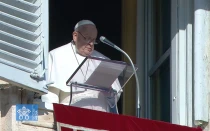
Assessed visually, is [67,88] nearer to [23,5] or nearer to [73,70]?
[73,70]

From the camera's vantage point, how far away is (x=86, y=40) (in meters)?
10.0

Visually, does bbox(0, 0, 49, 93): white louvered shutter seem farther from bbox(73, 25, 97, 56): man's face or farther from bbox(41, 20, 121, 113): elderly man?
bbox(73, 25, 97, 56): man's face

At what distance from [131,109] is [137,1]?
85cm

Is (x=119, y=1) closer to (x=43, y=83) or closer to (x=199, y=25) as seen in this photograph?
(x=199, y=25)

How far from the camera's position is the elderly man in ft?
31.0

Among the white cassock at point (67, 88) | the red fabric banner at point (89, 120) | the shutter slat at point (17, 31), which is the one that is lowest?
the red fabric banner at point (89, 120)

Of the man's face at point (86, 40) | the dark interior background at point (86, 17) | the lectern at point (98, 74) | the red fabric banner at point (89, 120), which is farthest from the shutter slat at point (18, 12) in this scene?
the dark interior background at point (86, 17)

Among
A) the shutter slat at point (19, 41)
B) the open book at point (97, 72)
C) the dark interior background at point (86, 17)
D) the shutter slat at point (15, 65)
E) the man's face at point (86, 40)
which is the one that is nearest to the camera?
the shutter slat at point (15, 65)

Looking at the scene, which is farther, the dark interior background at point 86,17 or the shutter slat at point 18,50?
the dark interior background at point 86,17

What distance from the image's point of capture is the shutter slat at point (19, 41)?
8992 millimetres

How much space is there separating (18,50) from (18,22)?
0.61 feet

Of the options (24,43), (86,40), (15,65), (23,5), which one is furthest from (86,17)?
(15,65)

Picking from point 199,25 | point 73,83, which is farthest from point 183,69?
point 73,83
